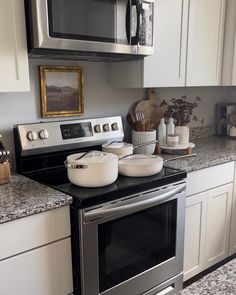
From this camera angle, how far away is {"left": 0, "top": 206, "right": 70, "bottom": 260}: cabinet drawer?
1.27 metres

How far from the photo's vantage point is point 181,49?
2129 mm

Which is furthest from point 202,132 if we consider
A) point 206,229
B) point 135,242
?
point 135,242

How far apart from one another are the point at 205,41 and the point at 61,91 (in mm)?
1078

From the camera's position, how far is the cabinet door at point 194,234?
2.02 metres

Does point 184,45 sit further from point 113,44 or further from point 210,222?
point 210,222

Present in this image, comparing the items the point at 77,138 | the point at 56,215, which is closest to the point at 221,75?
the point at 77,138

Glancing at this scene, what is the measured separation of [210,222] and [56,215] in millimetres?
1190

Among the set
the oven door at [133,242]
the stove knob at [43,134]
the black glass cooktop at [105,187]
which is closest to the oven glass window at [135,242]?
the oven door at [133,242]

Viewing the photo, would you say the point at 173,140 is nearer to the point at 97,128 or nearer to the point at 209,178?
the point at 209,178

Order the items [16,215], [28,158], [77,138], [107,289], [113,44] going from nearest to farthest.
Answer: [16,215]
[107,289]
[113,44]
[28,158]
[77,138]

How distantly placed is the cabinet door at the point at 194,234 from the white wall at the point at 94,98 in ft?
2.56

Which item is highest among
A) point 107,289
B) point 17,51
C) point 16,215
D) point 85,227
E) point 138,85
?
point 17,51

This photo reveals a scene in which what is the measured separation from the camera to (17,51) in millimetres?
1452

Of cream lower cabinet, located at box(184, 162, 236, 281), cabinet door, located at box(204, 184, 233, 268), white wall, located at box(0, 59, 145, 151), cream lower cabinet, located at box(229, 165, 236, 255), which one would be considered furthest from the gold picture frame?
cream lower cabinet, located at box(229, 165, 236, 255)
